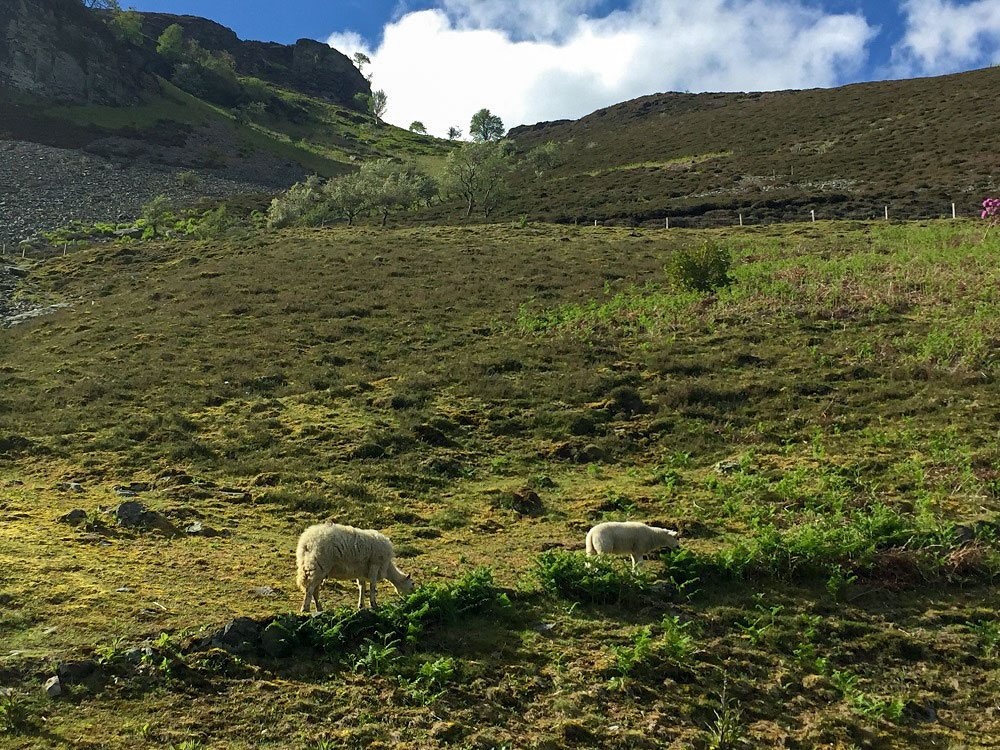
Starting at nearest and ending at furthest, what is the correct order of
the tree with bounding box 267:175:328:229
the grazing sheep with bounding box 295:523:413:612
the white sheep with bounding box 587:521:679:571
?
1. the grazing sheep with bounding box 295:523:413:612
2. the white sheep with bounding box 587:521:679:571
3. the tree with bounding box 267:175:328:229

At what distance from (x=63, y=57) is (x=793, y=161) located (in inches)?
4217

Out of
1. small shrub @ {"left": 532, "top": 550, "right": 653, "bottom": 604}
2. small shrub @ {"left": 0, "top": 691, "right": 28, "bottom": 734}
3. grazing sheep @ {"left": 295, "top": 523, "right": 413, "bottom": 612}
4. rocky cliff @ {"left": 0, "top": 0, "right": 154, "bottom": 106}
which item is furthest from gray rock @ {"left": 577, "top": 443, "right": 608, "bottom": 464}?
rocky cliff @ {"left": 0, "top": 0, "right": 154, "bottom": 106}

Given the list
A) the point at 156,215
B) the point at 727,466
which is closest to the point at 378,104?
the point at 156,215

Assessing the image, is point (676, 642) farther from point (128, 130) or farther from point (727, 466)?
point (128, 130)

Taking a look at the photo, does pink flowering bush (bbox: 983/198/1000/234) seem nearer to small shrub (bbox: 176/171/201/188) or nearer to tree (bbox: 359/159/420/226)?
tree (bbox: 359/159/420/226)

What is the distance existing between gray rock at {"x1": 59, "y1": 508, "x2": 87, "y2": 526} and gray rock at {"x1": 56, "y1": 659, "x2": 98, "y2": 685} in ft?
18.8

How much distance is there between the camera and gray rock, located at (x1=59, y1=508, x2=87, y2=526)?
1185 cm

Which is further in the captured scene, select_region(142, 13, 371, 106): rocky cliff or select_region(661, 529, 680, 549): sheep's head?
select_region(142, 13, 371, 106): rocky cliff

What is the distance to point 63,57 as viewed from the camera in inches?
4200

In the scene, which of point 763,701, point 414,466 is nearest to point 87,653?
point 763,701

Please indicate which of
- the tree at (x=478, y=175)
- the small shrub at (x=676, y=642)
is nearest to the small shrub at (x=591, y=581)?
the small shrub at (x=676, y=642)

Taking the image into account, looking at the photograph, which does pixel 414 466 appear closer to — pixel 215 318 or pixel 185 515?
pixel 185 515

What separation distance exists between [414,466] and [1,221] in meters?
60.3

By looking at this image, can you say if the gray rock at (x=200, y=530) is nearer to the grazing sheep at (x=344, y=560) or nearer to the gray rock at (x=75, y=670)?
the grazing sheep at (x=344, y=560)
